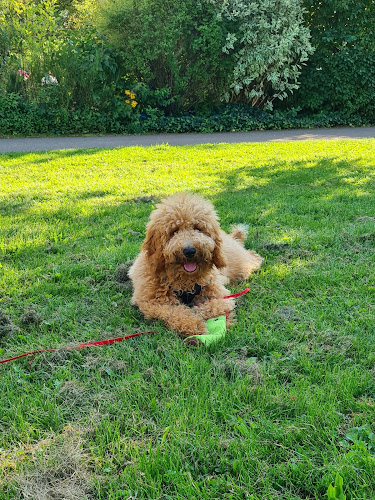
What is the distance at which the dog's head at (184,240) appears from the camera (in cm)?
351

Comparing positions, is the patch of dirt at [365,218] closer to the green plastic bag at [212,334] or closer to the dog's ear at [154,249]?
the green plastic bag at [212,334]

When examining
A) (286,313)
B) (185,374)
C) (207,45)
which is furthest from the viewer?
(207,45)

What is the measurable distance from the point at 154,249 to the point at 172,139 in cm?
1016

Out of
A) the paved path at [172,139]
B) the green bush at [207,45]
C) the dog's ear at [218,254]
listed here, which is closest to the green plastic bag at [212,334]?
the dog's ear at [218,254]

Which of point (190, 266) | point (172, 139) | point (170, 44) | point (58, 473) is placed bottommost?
point (58, 473)

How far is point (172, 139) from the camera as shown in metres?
13.3

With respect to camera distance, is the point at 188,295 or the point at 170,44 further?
the point at 170,44

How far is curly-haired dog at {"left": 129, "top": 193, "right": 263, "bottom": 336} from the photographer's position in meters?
3.49

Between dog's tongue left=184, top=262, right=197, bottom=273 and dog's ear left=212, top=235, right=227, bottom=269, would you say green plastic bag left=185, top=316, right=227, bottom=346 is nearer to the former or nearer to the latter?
dog's tongue left=184, top=262, right=197, bottom=273

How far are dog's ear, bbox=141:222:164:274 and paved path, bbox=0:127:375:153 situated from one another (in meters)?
8.50

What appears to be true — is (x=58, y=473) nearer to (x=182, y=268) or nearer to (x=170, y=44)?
(x=182, y=268)

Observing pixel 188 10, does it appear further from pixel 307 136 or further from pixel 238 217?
pixel 238 217

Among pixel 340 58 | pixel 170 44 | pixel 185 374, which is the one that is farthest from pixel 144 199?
pixel 340 58

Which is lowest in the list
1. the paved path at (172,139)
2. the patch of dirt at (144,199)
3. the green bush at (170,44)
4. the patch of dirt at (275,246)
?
the patch of dirt at (275,246)
